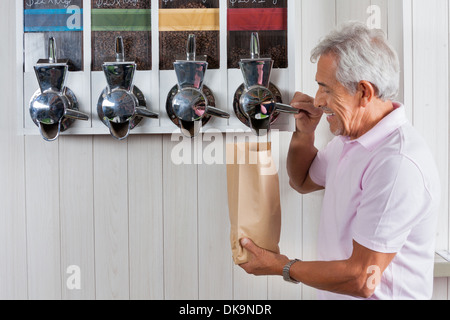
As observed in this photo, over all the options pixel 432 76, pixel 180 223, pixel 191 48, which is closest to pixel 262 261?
pixel 180 223

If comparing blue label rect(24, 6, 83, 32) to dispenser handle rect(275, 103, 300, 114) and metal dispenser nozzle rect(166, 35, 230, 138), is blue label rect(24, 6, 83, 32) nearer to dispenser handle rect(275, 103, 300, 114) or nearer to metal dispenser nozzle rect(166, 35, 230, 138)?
metal dispenser nozzle rect(166, 35, 230, 138)

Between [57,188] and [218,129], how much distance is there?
402 mm

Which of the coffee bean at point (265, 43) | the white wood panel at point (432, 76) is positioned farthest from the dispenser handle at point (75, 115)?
the white wood panel at point (432, 76)

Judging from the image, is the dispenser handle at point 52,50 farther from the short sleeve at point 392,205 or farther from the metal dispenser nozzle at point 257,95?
the short sleeve at point 392,205

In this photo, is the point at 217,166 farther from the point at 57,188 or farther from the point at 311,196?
the point at 57,188

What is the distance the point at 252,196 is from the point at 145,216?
0.28 m

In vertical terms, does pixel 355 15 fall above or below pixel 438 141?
above

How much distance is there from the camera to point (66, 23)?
117cm

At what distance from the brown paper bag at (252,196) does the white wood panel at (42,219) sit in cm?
42

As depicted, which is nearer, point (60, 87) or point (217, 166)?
point (60, 87)

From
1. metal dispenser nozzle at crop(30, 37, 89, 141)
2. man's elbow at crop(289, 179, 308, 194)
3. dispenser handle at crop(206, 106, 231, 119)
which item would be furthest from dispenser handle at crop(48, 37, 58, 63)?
man's elbow at crop(289, 179, 308, 194)

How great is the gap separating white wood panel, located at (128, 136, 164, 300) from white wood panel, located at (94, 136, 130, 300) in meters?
0.02
